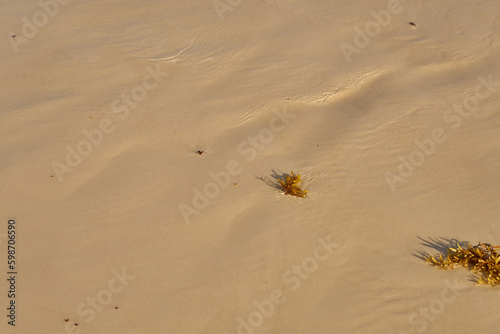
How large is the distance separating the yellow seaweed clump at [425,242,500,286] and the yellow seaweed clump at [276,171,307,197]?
1.29 m

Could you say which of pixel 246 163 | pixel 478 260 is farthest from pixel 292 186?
pixel 478 260

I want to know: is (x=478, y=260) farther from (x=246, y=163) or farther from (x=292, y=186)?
(x=246, y=163)

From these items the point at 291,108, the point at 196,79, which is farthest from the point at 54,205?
the point at 291,108

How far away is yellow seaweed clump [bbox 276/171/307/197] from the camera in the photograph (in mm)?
4297

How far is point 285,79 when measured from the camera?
5207mm

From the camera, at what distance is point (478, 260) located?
3918mm

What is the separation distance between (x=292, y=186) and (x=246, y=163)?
1.83 ft

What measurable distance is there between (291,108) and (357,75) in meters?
0.97

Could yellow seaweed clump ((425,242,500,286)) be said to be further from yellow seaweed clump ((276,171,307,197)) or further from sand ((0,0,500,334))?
yellow seaweed clump ((276,171,307,197))

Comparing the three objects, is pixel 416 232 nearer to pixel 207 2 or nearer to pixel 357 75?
pixel 357 75

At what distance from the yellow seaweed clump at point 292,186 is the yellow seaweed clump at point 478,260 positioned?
4.22ft

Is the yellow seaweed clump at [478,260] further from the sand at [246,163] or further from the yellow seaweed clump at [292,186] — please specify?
the yellow seaweed clump at [292,186]

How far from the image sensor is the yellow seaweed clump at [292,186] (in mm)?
4297

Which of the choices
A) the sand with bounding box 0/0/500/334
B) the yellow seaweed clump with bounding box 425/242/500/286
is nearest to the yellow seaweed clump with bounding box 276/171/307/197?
the sand with bounding box 0/0/500/334
